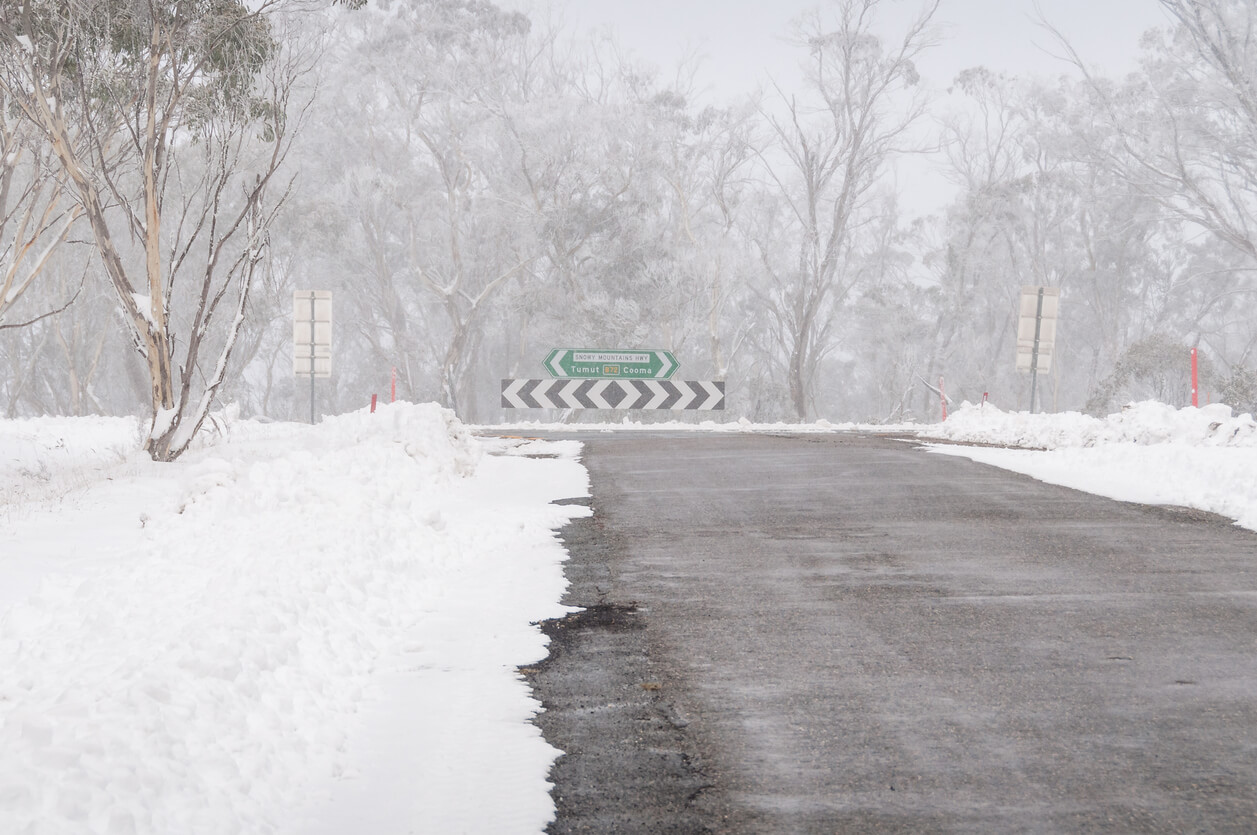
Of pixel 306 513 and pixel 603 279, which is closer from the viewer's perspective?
pixel 306 513

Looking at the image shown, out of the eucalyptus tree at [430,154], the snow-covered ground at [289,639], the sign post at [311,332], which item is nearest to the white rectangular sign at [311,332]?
the sign post at [311,332]

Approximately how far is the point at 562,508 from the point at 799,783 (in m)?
6.94

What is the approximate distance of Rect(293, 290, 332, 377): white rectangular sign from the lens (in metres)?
21.0

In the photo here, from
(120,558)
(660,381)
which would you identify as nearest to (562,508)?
(120,558)

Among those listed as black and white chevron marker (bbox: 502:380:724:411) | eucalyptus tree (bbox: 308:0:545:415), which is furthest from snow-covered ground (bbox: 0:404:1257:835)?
eucalyptus tree (bbox: 308:0:545:415)

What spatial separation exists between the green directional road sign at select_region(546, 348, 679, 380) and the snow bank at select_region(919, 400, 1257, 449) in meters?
5.98

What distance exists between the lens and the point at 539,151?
41938 millimetres

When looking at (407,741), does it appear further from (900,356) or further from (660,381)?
(900,356)

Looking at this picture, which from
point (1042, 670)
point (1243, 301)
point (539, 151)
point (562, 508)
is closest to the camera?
point (1042, 670)

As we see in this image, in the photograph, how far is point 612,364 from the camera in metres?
23.8

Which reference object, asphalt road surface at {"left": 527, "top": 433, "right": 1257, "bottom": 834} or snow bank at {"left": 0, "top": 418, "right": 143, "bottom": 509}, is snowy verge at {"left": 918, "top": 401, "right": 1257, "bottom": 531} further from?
snow bank at {"left": 0, "top": 418, "right": 143, "bottom": 509}

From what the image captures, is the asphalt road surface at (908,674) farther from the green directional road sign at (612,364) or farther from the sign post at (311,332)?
the green directional road sign at (612,364)

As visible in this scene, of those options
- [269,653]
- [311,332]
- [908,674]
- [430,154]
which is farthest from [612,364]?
[430,154]

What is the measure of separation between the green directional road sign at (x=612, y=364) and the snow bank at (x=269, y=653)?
12909 mm
